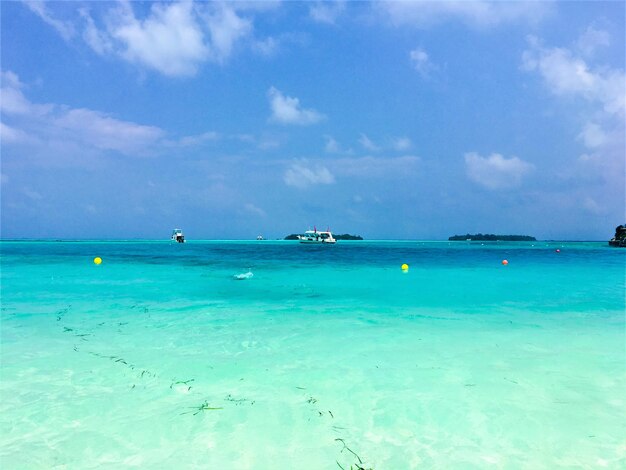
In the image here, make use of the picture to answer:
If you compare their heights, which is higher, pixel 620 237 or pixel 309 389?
pixel 620 237

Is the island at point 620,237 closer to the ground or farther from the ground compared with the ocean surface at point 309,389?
farther from the ground

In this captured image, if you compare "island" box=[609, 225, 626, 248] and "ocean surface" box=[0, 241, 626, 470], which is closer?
"ocean surface" box=[0, 241, 626, 470]

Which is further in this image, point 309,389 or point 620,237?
point 620,237

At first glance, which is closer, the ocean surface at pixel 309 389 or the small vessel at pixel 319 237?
the ocean surface at pixel 309 389

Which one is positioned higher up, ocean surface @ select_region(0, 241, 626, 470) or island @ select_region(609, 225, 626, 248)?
island @ select_region(609, 225, 626, 248)

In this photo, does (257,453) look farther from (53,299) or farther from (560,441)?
(53,299)

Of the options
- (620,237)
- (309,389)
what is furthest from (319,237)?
(309,389)

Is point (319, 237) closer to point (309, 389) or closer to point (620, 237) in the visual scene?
point (620, 237)

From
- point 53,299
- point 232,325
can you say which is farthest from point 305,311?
point 53,299

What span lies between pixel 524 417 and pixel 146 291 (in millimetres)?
16279

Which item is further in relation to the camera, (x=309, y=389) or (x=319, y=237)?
(x=319, y=237)

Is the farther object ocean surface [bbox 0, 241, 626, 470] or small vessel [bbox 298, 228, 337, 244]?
small vessel [bbox 298, 228, 337, 244]

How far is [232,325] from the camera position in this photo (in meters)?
10.5

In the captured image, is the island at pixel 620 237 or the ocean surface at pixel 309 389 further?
the island at pixel 620 237
